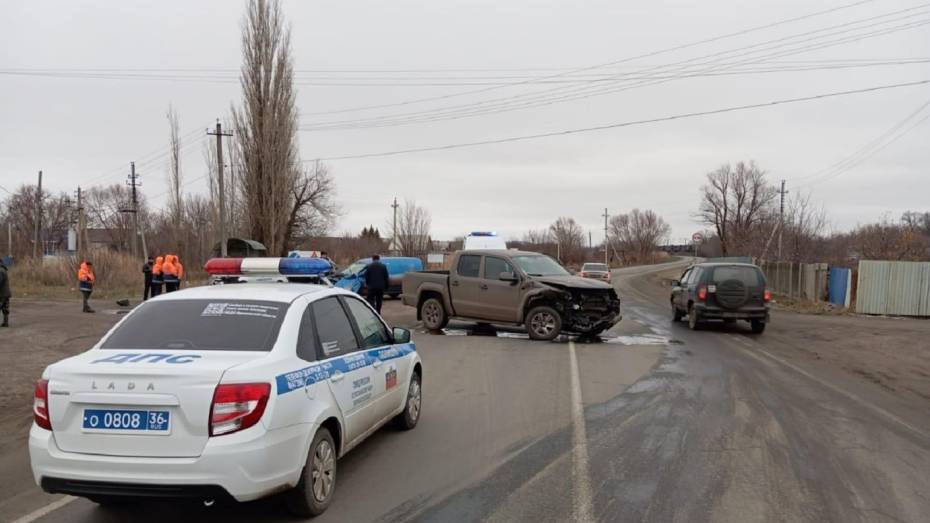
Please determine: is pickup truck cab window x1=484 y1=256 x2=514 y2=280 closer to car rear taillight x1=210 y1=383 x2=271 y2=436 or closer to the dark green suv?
the dark green suv

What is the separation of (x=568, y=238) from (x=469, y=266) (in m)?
90.7

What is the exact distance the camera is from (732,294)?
51.9 feet

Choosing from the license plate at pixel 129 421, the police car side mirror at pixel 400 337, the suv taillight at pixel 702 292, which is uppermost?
the police car side mirror at pixel 400 337

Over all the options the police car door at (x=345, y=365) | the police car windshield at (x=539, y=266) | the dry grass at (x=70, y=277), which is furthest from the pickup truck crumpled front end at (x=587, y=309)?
the dry grass at (x=70, y=277)

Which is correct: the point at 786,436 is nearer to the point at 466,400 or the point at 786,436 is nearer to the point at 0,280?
the point at 466,400

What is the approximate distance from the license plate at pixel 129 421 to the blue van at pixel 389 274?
18.1 metres

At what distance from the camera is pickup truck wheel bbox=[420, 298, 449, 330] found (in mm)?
15781

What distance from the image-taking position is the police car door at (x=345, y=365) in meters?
4.85

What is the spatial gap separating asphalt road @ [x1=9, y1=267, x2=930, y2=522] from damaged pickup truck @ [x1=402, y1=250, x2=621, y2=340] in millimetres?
3459

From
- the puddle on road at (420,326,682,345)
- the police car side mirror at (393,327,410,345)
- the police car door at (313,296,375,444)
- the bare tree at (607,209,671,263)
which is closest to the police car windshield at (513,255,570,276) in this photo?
the puddle on road at (420,326,682,345)

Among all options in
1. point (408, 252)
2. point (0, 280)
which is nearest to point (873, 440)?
point (0, 280)

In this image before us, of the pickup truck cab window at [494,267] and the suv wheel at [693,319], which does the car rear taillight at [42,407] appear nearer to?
the pickup truck cab window at [494,267]

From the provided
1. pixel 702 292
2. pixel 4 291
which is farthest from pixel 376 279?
pixel 4 291

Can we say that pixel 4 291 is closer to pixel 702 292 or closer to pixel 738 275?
pixel 702 292
